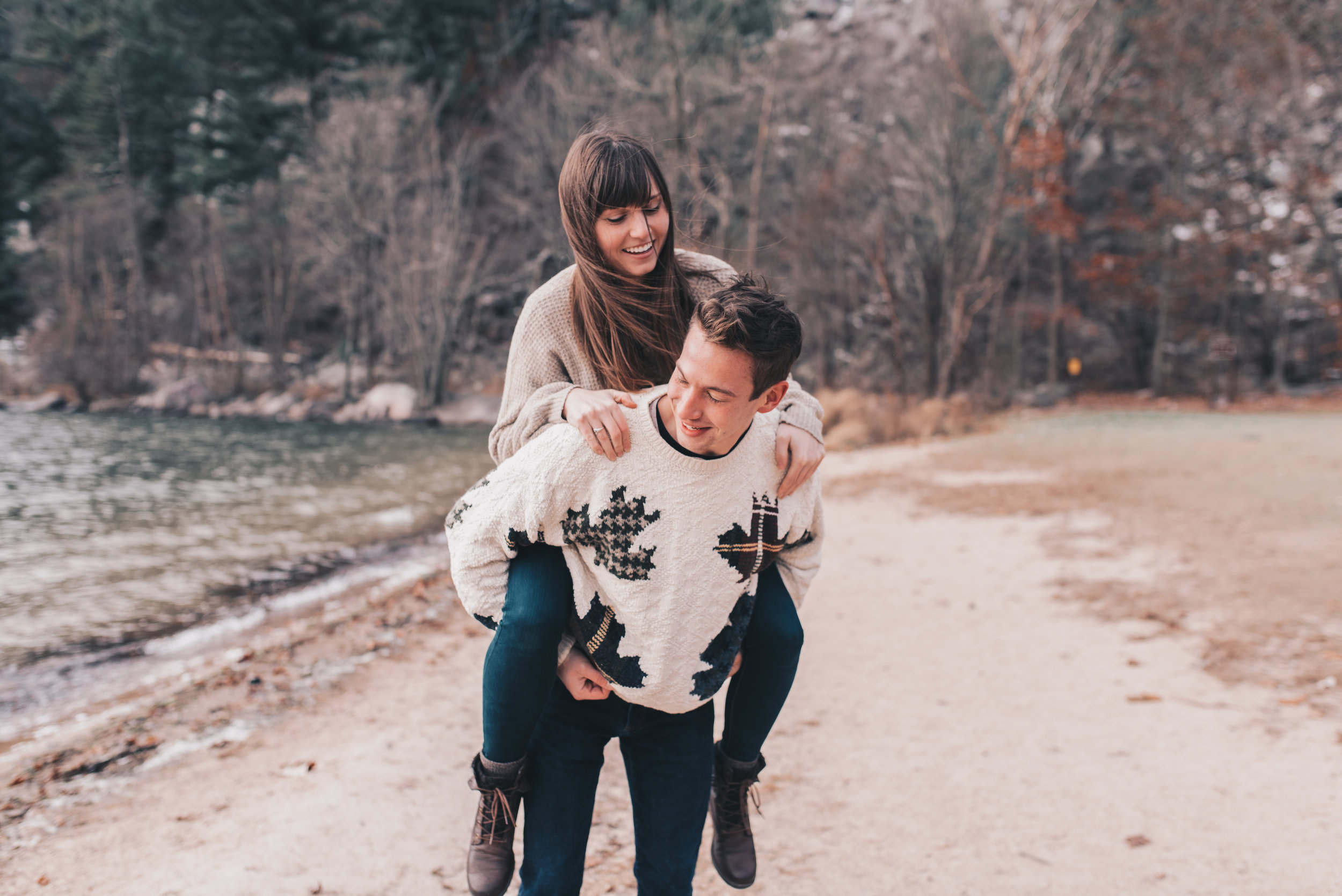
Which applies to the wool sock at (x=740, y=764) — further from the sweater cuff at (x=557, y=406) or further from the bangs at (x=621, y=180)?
the bangs at (x=621, y=180)

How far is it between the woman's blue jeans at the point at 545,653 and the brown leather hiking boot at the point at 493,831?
2.7 inches

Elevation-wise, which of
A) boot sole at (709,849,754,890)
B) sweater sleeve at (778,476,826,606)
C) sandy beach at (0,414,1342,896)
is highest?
sweater sleeve at (778,476,826,606)

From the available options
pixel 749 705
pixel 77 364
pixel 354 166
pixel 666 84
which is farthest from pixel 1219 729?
pixel 77 364

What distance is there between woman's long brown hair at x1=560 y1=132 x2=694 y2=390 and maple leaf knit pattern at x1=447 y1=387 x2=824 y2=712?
253mm

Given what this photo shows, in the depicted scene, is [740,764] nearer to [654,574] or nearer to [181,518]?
[654,574]

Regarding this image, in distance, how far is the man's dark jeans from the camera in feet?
5.74

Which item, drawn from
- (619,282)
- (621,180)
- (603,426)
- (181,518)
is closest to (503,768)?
(603,426)

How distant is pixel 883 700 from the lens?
362cm

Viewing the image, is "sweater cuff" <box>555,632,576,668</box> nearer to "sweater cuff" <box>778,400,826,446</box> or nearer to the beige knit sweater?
the beige knit sweater

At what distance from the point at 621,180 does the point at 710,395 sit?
25.1 inches

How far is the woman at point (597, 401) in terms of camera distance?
5.35 ft

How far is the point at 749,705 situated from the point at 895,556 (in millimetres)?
4561

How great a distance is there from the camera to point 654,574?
1.65 m

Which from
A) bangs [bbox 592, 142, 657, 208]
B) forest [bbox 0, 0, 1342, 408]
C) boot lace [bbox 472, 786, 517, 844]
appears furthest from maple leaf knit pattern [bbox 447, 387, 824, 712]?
forest [bbox 0, 0, 1342, 408]
